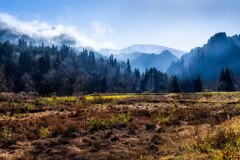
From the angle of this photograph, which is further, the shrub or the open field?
the shrub

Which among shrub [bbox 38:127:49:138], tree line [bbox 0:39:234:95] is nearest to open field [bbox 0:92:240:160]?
shrub [bbox 38:127:49:138]

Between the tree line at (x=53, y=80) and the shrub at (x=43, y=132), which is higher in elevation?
the tree line at (x=53, y=80)

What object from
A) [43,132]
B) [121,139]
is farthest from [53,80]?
[121,139]

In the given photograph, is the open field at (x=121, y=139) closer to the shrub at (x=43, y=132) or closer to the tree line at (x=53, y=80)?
the shrub at (x=43, y=132)

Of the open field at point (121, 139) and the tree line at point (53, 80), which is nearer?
the open field at point (121, 139)

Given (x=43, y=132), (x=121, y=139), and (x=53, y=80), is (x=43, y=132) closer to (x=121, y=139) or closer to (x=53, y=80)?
(x=121, y=139)

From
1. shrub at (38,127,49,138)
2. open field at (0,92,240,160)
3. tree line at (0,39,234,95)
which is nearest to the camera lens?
open field at (0,92,240,160)

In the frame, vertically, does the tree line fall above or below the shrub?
above

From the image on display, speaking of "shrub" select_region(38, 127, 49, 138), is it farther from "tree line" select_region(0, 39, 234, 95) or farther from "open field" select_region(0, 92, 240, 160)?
"tree line" select_region(0, 39, 234, 95)

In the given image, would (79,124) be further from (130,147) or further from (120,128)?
(130,147)

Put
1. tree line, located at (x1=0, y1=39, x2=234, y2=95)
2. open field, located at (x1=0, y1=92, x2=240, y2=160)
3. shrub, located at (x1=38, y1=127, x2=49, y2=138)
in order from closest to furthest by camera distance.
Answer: open field, located at (x1=0, y1=92, x2=240, y2=160), shrub, located at (x1=38, y1=127, x2=49, y2=138), tree line, located at (x1=0, y1=39, x2=234, y2=95)

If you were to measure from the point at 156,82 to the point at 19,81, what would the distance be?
249 ft

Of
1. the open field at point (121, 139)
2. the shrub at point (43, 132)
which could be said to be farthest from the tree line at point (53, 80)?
the shrub at point (43, 132)

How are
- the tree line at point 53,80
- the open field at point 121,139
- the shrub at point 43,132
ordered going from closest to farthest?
the open field at point 121,139, the shrub at point 43,132, the tree line at point 53,80
